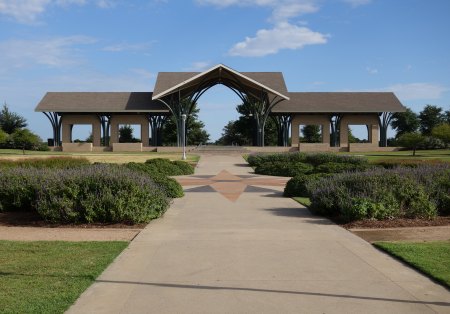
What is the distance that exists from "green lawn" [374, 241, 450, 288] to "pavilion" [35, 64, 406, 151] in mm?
43850

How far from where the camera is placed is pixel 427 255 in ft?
21.3

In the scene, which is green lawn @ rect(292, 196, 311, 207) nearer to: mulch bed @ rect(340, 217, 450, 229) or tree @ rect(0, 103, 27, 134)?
mulch bed @ rect(340, 217, 450, 229)

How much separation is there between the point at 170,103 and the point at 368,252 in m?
46.2

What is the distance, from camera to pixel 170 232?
8570 mm

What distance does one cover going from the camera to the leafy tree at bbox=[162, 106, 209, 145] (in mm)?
65125

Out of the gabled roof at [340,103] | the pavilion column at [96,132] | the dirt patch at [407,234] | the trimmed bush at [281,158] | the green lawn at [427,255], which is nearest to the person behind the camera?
the green lawn at [427,255]

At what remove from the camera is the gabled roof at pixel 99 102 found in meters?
51.6

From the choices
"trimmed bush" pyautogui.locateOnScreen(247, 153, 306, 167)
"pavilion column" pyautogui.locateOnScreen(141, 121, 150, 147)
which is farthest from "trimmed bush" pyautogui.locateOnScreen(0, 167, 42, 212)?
"pavilion column" pyautogui.locateOnScreen(141, 121, 150, 147)

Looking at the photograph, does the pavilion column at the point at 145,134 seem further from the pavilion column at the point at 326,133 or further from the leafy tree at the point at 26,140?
the pavilion column at the point at 326,133

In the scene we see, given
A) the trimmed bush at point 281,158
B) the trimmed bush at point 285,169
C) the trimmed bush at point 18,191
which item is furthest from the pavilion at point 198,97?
the trimmed bush at point 18,191

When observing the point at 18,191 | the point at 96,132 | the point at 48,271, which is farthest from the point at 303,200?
the point at 96,132

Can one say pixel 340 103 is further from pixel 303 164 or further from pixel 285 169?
pixel 285 169

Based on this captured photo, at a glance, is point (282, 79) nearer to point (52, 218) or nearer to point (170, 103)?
point (170, 103)

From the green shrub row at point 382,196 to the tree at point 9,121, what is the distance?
190 feet
